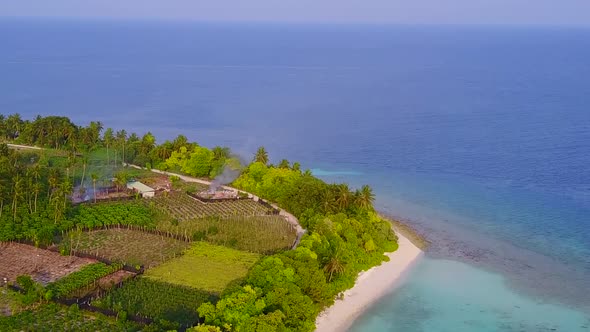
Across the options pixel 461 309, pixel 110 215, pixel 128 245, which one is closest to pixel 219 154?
pixel 110 215

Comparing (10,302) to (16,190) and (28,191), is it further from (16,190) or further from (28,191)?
(28,191)

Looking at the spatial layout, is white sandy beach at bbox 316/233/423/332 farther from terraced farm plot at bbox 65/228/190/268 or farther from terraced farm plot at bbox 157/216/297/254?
terraced farm plot at bbox 65/228/190/268

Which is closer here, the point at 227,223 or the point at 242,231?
the point at 242,231

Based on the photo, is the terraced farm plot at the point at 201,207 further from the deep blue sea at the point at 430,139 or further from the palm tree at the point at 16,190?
the deep blue sea at the point at 430,139

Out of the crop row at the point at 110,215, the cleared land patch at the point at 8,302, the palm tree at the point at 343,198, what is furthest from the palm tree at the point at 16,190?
the palm tree at the point at 343,198

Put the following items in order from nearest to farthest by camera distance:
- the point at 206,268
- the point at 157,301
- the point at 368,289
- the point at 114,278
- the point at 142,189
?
1. the point at 157,301
2. the point at 114,278
3. the point at 368,289
4. the point at 206,268
5. the point at 142,189

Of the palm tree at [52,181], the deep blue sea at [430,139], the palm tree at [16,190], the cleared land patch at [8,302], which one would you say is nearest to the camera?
the cleared land patch at [8,302]

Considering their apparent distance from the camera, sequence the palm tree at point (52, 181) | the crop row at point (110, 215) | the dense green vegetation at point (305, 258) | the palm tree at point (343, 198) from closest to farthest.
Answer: the dense green vegetation at point (305, 258), the crop row at point (110, 215), the palm tree at point (52, 181), the palm tree at point (343, 198)
